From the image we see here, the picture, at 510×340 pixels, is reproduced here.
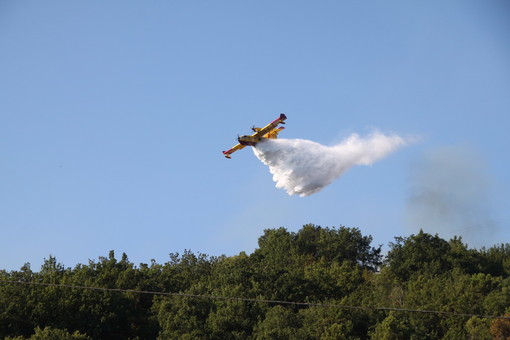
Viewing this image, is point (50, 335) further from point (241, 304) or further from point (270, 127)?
point (270, 127)

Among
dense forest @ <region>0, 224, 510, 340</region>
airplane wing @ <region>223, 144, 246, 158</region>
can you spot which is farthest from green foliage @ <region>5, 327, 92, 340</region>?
airplane wing @ <region>223, 144, 246, 158</region>

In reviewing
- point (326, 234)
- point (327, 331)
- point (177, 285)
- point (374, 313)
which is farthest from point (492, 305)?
point (326, 234)

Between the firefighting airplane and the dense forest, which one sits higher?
the firefighting airplane

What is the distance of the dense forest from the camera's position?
61.0 metres

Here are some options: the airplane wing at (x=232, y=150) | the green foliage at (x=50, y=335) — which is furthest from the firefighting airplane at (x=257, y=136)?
the green foliage at (x=50, y=335)

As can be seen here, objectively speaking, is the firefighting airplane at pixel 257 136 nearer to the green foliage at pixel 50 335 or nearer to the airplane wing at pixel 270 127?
the airplane wing at pixel 270 127

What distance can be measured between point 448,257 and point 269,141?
144 ft

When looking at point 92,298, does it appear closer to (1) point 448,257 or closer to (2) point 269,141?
(2) point 269,141

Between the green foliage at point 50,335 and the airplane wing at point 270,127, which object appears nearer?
the green foliage at point 50,335

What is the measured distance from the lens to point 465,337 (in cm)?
6188

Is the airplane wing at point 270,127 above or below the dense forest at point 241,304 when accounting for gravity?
above

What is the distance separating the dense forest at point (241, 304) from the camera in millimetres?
61000

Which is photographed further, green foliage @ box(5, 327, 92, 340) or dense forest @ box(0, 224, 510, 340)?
dense forest @ box(0, 224, 510, 340)

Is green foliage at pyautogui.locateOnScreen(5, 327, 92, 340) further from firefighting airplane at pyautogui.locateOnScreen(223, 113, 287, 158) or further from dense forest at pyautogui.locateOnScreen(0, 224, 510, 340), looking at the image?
firefighting airplane at pyautogui.locateOnScreen(223, 113, 287, 158)
